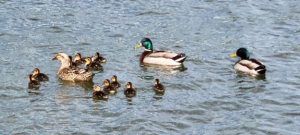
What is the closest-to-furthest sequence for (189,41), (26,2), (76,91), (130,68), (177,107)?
(177,107)
(76,91)
(130,68)
(189,41)
(26,2)

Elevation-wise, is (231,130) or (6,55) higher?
(6,55)

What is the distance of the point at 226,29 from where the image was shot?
2570 cm

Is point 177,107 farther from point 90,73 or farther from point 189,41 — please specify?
point 189,41

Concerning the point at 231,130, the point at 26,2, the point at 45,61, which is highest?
the point at 26,2

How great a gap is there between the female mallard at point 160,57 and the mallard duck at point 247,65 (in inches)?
59.8

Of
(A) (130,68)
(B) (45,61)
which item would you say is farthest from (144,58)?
(B) (45,61)

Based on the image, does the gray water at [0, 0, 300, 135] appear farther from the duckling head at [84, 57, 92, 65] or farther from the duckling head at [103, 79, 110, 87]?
the duckling head at [84, 57, 92, 65]

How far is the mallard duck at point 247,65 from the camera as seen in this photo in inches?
830

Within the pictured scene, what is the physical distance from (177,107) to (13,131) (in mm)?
3768

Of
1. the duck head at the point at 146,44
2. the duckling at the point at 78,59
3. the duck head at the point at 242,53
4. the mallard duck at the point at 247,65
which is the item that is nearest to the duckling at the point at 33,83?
the duckling at the point at 78,59

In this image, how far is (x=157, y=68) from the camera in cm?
2222

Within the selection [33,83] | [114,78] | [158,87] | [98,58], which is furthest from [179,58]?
[33,83]

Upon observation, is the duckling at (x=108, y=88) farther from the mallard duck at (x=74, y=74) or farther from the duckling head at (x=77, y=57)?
the duckling head at (x=77, y=57)

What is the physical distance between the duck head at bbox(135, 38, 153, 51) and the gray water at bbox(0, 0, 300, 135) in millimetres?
363
